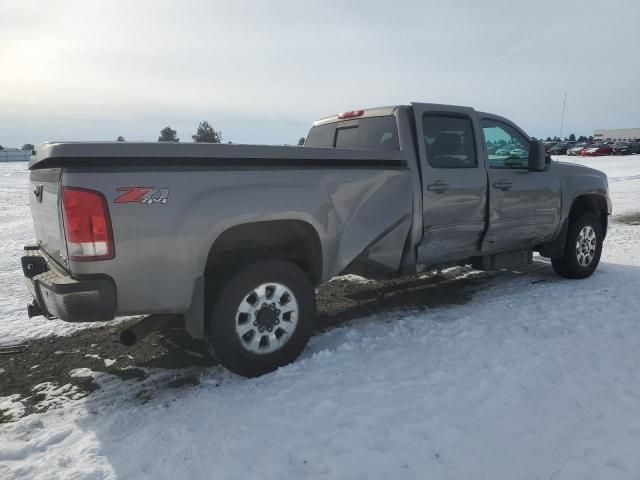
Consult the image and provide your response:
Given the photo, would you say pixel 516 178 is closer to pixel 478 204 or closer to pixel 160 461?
pixel 478 204

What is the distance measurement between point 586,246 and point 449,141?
2705 millimetres

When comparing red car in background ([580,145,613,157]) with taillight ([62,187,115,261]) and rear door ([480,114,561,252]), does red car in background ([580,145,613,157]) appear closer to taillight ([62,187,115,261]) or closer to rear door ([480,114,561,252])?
rear door ([480,114,561,252])

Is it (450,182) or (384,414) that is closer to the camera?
(384,414)

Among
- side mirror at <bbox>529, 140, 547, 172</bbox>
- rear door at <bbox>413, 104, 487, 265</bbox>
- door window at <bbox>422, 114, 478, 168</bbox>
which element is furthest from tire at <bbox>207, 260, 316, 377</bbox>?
side mirror at <bbox>529, 140, 547, 172</bbox>

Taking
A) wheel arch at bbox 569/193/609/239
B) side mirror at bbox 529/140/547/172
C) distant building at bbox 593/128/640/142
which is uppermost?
distant building at bbox 593/128/640/142

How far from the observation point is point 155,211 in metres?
2.88

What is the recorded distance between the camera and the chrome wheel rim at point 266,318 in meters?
3.37

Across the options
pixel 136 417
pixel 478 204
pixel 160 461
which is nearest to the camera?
pixel 160 461

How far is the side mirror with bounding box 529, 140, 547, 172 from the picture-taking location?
507 cm

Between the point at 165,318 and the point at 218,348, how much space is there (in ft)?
1.39

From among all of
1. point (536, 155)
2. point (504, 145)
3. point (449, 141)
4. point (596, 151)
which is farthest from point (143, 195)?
point (596, 151)

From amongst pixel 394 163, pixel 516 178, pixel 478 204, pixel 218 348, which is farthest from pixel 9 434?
pixel 516 178

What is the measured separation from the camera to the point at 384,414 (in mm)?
2891

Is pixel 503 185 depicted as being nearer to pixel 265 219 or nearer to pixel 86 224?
pixel 265 219
